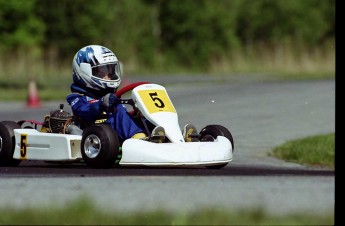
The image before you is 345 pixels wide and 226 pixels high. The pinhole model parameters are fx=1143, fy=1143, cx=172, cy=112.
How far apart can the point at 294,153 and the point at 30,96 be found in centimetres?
1207

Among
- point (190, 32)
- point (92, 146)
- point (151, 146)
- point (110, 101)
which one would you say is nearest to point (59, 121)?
point (110, 101)

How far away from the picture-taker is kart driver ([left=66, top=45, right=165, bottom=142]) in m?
11.3

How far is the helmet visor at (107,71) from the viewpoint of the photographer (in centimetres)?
1164

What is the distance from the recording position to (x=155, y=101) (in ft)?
36.5

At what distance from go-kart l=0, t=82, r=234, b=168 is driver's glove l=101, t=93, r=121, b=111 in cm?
8

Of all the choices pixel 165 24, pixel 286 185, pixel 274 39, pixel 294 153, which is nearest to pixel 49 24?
pixel 165 24

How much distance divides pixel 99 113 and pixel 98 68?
0.51 meters

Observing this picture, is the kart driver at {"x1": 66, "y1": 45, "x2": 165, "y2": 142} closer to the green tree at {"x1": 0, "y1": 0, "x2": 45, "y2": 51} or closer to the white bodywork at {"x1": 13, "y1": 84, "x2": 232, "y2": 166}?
the white bodywork at {"x1": 13, "y1": 84, "x2": 232, "y2": 166}

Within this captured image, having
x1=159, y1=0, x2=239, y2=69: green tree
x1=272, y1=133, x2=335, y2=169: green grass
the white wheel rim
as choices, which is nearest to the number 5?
the white wheel rim

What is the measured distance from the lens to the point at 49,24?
4666 cm

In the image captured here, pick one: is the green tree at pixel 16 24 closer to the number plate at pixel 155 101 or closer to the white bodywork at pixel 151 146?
the white bodywork at pixel 151 146

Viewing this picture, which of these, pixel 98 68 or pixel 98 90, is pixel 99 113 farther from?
pixel 98 68

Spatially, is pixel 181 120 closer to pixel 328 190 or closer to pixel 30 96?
pixel 30 96

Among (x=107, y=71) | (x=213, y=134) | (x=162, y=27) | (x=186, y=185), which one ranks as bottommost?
(x=186, y=185)
